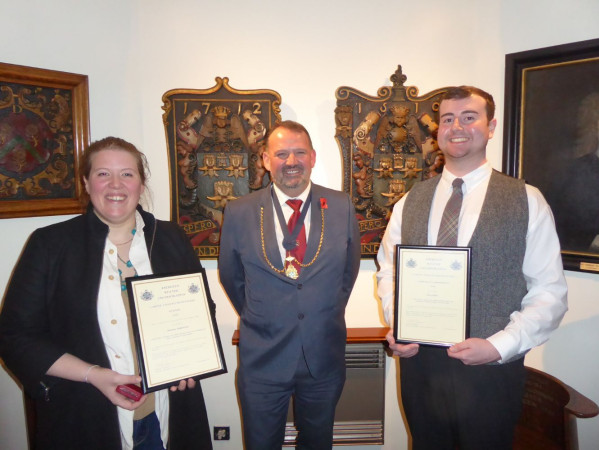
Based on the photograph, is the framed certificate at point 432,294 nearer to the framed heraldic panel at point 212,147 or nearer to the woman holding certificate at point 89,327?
the woman holding certificate at point 89,327

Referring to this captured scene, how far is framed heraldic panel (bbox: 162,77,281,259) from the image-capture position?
259 centimetres

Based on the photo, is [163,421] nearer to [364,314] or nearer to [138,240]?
[138,240]

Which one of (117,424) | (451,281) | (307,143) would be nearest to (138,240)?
(117,424)

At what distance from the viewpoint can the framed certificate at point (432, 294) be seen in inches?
59.9

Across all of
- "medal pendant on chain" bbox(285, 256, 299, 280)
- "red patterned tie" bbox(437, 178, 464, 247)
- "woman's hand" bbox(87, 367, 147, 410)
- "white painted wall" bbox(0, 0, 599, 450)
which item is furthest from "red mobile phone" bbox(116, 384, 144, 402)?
"white painted wall" bbox(0, 0, 599, 450)

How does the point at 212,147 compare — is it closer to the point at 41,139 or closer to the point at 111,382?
the point at 41,139

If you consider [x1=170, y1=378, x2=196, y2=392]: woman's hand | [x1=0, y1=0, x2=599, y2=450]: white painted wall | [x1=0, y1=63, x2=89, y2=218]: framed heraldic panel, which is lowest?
[x1=170, y1=378, x2=196, y2=392]: woman's hand

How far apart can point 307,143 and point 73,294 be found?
1.27m

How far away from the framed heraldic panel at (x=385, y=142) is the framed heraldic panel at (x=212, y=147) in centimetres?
51

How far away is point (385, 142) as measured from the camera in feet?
8.67

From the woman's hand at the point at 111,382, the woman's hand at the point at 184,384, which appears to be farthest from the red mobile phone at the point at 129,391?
the woman's hand at the point at 184,384

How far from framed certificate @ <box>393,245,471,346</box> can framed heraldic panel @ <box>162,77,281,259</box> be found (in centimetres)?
135

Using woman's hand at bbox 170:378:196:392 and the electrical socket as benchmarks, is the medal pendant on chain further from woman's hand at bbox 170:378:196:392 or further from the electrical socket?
the electrical socket

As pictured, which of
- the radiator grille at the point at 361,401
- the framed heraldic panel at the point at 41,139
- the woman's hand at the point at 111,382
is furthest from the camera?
the radiator grille at the point at 361,401
